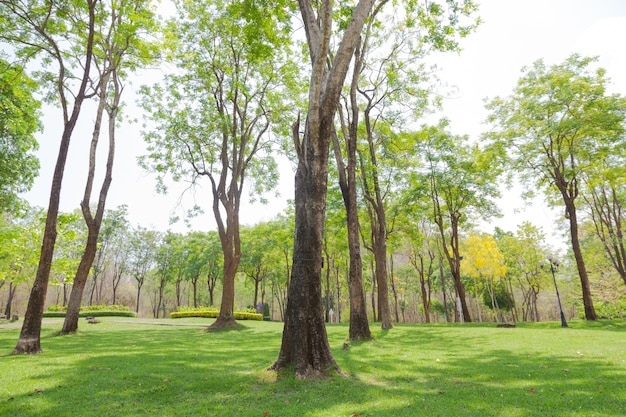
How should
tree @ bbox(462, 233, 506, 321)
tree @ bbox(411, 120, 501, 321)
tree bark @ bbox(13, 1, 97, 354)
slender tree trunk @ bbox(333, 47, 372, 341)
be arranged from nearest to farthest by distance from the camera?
1. tree bark @ bbox(13, 1, 97, 354)
2. slender tree trunk @ bbox(333, 47, 372, 341)
3. tree @ bbox(411, 120, 501, 321)
4. tree @ bbox(462, 233, 506, 321)

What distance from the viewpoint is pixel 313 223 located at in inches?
249

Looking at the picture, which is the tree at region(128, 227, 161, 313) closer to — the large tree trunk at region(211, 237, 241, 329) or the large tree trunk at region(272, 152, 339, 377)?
the large tree trunk at region(211, 237, 241, 329)

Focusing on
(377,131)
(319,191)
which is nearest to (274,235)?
(377,131)

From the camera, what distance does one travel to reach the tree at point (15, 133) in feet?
42.0

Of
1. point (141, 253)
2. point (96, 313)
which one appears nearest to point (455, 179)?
point (96, 313)

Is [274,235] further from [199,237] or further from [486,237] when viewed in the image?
[486,237]

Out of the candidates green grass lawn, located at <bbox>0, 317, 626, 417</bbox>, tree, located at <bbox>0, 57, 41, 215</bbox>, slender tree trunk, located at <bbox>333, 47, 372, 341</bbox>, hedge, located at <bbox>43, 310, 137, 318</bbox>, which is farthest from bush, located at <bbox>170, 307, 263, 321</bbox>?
green grass lawn, located at <bbox>0, 317, 626, 417</bbox>

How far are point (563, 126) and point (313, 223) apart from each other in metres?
17.8

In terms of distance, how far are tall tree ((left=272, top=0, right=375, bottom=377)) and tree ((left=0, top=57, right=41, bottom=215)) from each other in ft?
40.5

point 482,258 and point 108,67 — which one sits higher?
point 108,67

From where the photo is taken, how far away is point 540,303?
56781mm

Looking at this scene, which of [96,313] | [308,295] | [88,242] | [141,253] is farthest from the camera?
[141,253]

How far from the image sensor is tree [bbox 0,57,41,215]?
12805 mm

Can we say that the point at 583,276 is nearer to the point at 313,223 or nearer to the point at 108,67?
the point at 313,223
